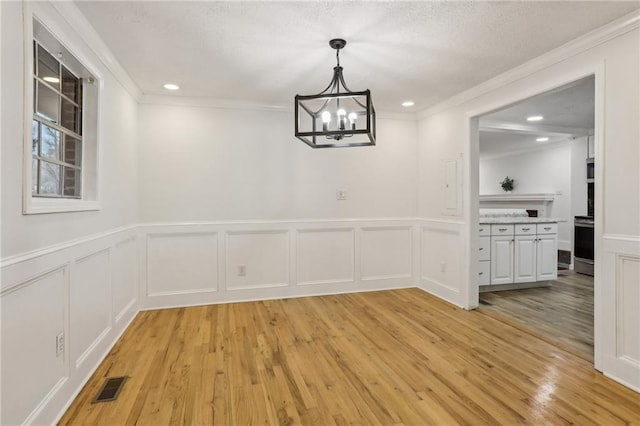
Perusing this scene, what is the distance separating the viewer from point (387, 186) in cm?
462

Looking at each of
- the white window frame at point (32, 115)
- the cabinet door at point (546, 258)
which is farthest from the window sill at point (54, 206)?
the cabinet door at point (546, 258)

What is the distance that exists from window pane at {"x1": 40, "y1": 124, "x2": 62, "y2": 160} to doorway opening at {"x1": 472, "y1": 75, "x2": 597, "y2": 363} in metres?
3.70

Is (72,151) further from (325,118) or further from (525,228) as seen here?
(525,228)

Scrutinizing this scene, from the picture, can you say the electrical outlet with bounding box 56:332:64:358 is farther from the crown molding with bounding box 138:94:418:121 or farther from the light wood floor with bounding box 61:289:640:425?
the crown molding with bounding box 138:94:418:121

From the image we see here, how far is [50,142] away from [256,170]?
2249mm

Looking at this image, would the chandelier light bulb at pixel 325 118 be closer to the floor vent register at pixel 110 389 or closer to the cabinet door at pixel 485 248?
the floor vent register at pixel 110 389

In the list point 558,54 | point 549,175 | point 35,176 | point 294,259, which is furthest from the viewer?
point 549,175

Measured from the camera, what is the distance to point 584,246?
544 cm

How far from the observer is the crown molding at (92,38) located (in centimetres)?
199

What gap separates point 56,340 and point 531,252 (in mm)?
5197

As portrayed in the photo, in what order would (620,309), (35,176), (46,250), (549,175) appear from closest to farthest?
(46,250)
(35,176)
(620,309)
(549,175)

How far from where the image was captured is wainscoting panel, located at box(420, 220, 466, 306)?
3.90 metres

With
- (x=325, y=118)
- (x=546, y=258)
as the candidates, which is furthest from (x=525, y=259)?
(x=325, y=118)

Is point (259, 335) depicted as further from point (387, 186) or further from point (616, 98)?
point (616, 98)
